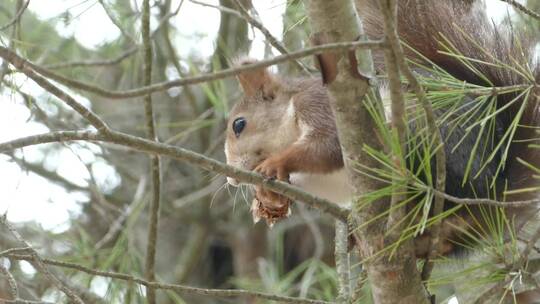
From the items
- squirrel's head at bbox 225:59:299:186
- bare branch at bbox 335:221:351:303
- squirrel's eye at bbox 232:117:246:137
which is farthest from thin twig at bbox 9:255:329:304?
squirrel's eye at bbox 232:117:246:137

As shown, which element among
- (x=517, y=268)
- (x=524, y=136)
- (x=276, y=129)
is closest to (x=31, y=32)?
(x=276, y=129)

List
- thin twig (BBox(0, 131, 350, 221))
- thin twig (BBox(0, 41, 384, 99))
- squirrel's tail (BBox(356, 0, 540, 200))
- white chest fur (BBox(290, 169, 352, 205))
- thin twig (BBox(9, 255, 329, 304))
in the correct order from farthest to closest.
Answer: white chest fur (BBox(290, 169, 352, 205))
squirrel's tail (BBox(356, 0, 540, 200))
thin twig (BBox(9, 255, 329, 304))
thin twig (BBox(0, 131, 350, 221))
thin twig (BBox(0, 41, 384, 99))

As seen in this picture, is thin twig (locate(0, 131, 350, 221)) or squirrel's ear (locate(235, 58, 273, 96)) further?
squirrel's ear (locate(235, 58, 273, 96))

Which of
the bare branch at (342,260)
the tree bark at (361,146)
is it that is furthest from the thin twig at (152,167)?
the tree bark at (361,146)

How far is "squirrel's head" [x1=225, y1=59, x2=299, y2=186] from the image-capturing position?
5.73 feet

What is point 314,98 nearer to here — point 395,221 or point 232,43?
point 395,221

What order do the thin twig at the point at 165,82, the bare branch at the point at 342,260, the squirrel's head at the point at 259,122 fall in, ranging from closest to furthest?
the thin twig at the point at 165,82 < the bare branch at the point at 342,260 < the squirrel's head at the point at 259,122

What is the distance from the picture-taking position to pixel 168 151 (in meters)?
1.05

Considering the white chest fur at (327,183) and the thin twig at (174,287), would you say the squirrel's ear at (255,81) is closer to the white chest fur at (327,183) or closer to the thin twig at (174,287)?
the white chest fur at (327,183)

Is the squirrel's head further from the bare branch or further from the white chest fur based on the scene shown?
the bare branch

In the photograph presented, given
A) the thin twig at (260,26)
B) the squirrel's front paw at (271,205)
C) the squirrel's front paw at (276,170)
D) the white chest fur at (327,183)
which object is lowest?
the squirrel's front paw at (271,205)

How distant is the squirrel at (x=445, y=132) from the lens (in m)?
1.47

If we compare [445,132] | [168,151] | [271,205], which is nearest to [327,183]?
[271,205]

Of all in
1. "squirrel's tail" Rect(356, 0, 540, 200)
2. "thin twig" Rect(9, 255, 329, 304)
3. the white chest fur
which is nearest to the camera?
"thin twig" Rect(9, 255, 329, 304)
